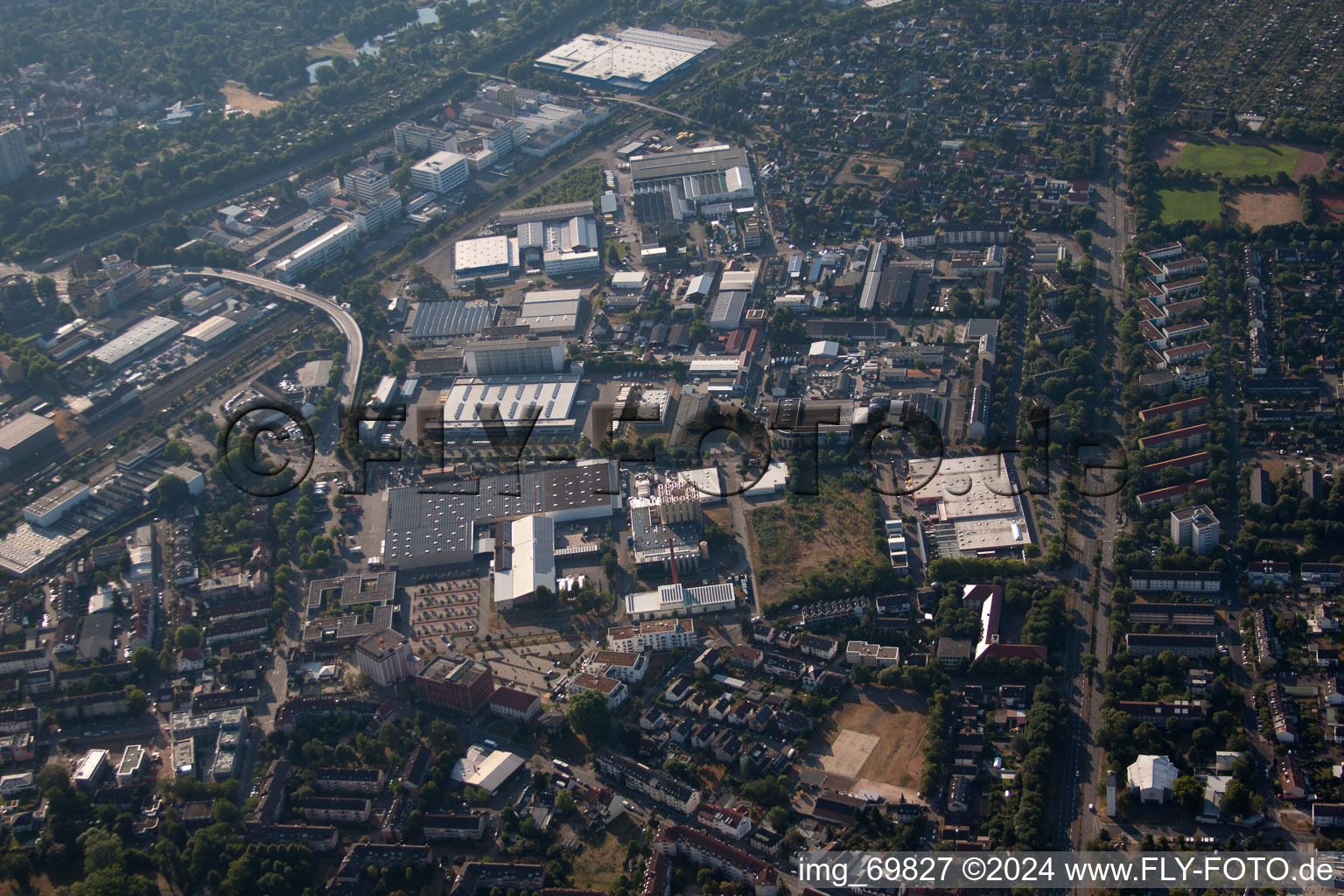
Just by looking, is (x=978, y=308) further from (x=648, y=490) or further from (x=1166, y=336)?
(x=648, y=490)

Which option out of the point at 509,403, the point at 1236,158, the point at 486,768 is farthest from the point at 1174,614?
the point at 1236,158

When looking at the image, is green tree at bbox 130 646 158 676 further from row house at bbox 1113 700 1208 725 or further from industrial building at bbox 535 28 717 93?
industrial building at bbox 535 28 717 93

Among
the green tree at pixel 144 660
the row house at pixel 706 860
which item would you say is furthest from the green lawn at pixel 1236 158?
the green tree at pixel 144 660

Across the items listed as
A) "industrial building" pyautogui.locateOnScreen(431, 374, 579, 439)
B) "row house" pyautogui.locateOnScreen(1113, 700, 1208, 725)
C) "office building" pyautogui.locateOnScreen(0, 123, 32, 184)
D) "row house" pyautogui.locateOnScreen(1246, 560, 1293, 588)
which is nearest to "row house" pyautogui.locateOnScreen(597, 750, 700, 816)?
"row house" pyautogui.locateOnScreen(1113, 700, 1208, 725)

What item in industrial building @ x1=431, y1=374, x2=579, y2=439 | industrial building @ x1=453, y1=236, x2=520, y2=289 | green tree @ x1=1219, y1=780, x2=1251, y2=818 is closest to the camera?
green tree @ x1=1219, y1=780, x2=1251, y2=818

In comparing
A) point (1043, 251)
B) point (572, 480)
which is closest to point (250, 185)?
point (572, 480)

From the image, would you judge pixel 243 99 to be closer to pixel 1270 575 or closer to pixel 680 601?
pixel 680 601

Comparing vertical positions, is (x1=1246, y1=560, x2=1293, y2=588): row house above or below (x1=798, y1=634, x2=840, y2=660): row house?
above

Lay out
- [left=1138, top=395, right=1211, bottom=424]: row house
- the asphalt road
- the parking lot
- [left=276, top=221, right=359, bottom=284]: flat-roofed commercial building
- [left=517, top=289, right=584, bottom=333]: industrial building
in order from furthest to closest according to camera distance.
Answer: [left=276, top=221, right=359, bottom=284]: flat-roofed commercial building → [left=517, top=289, right=584, bottom=333]: industrial building → the asphalt road → [left=1138, top=395, right=1211, bottom=424]: row house → the parking lot
